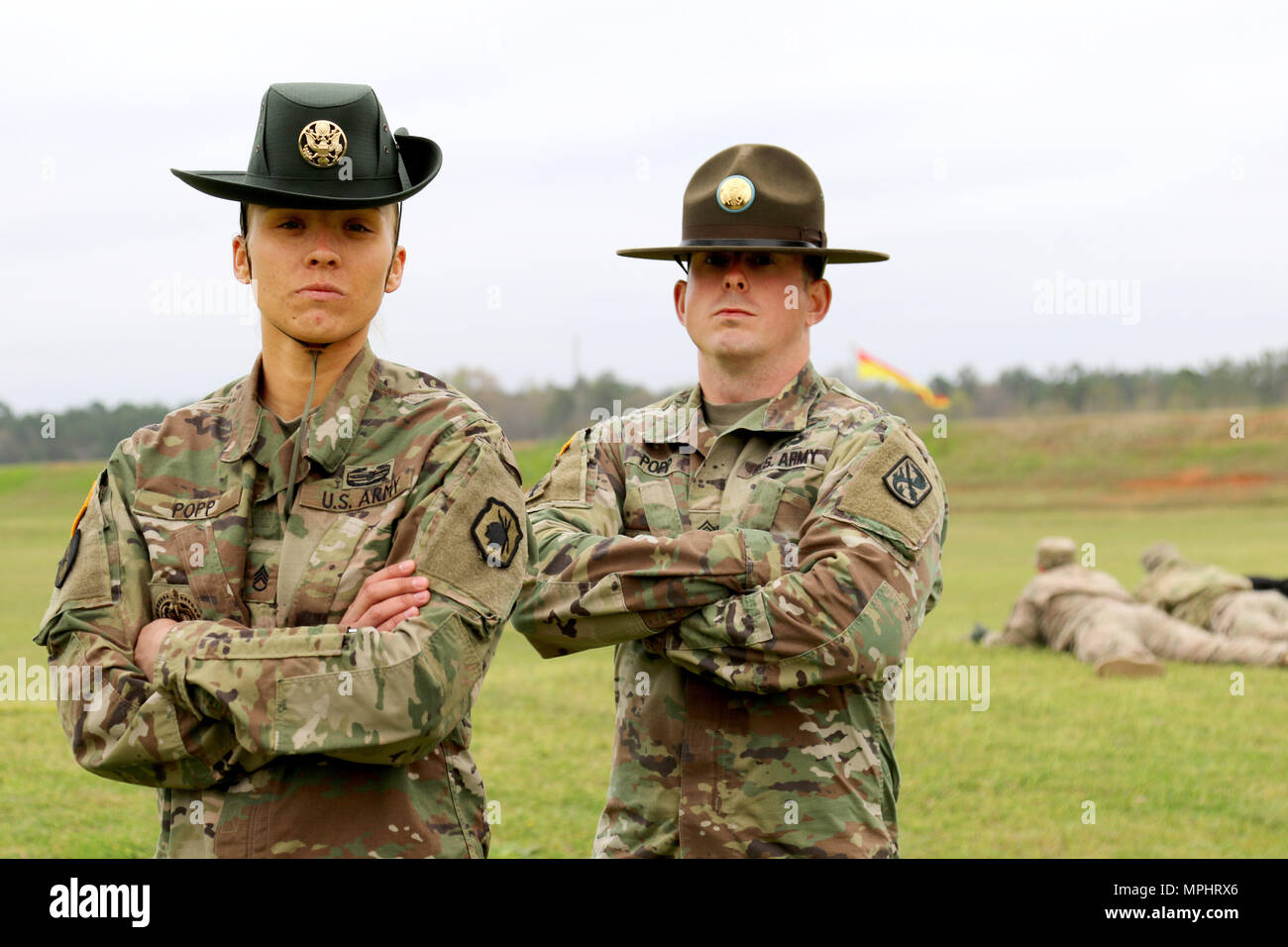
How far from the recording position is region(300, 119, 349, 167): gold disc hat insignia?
319 centimetres

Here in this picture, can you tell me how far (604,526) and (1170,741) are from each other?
656 cm

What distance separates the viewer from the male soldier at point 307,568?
3.00m

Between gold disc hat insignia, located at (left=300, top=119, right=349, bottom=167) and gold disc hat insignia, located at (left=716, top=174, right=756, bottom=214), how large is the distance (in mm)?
1277

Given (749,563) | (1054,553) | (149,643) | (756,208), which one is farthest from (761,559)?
(1054,553)

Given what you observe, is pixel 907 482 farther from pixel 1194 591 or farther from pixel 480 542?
pixel 1194 591

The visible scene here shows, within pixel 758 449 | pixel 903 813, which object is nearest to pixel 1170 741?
pixel 903 813

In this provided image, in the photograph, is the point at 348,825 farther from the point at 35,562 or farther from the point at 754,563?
the point at 35,562

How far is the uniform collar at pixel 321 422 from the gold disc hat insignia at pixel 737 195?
1254 mm

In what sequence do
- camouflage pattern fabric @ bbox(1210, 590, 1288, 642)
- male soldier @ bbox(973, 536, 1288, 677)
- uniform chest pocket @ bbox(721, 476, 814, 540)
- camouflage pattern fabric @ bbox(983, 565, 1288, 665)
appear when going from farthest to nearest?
1. camouflage pattern fabric @ bbox(1210, 590, 1288, 642)
2. camouflage pattern fabric @ bbox(983, 565, 1288, 665)
3. male soldier @ bbox(973, 536, 1288, 677)
4. uniform chest pocket @ bbox(721, 476, 814, 540)

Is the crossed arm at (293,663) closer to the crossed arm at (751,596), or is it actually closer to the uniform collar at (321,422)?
the uniform collar at (321,422)

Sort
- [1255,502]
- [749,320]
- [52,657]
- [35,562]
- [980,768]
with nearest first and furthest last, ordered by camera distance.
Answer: [52,657] < [749,320] < [980,768] < [35,562] < [1255,502]

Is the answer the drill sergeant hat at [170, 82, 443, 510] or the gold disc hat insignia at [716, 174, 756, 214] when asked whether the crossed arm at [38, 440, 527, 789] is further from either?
the gold disc hat insignia at [716, 174, 756, 214]

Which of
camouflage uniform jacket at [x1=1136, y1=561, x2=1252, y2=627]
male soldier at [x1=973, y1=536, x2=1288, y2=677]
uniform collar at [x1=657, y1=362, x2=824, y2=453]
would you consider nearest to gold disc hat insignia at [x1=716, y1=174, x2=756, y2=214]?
uniform collar at [x1=657, y1=362, x2=824, y2=453]

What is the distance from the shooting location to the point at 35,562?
23.3 metres
